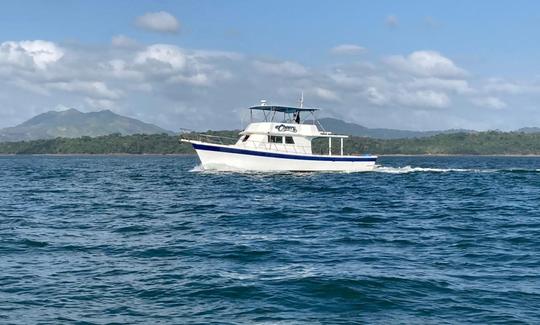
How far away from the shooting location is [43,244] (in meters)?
18.0

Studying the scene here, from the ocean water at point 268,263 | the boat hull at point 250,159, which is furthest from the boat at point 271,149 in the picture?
the ocean water at point 268,263

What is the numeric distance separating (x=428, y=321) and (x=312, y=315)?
7.19 feet

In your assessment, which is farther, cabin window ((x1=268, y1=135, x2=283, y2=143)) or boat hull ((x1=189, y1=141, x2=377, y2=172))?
cabin window ((x1=268, y1=135, x2=283, y2=143))

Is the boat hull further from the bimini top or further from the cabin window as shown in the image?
the bimini top

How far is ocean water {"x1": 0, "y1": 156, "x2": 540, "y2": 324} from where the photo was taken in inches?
436

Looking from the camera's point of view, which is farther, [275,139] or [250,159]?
[275,139]

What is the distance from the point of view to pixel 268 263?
15188 mm

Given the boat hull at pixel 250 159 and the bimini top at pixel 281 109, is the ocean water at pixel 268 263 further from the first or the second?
the bimini top at pixel 281 109

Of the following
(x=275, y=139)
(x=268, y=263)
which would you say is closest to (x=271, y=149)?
(x=275, y=139)

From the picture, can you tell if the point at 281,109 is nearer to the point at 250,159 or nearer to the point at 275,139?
the point at 275,139

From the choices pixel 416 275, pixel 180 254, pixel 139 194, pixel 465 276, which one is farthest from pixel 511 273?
pixel 139 194

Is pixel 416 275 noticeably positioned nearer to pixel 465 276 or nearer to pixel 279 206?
pixel 465 276

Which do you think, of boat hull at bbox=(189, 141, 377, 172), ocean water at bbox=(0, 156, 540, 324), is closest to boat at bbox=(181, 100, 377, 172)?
boat hull at bbox=(189, 141, 377, 172)

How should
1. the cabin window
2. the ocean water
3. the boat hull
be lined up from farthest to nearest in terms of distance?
the cabin window
the boat hull
the ocean water
